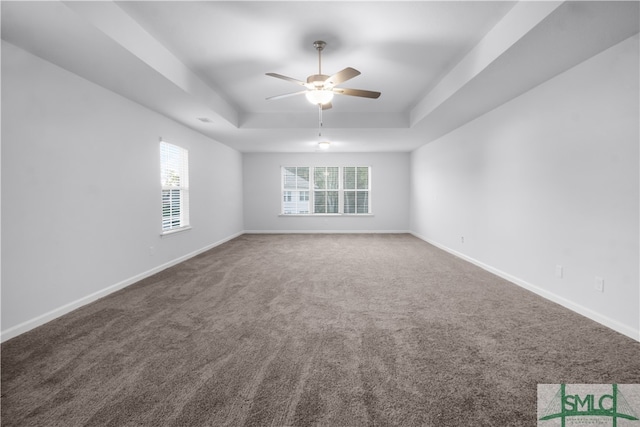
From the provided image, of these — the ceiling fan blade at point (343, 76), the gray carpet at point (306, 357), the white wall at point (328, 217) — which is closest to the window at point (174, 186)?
the gray carpet at point (306, 357)

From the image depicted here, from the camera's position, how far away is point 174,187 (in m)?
4.99

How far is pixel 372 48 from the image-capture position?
3170mm

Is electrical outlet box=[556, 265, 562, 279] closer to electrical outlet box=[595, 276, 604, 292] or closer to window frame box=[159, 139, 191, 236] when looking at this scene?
electrical outlet box=[595, 276, 604, 292]

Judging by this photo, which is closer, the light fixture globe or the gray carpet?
the gray carpet

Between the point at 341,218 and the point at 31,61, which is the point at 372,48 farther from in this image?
the point at 341,218

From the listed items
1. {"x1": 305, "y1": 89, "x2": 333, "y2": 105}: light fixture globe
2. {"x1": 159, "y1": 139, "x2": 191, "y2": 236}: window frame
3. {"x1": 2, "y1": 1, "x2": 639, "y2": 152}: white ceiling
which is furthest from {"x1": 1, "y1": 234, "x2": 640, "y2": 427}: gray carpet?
{"x1": 2, "y1": 1, "x2": 639, "y2": 152}: white ceiling

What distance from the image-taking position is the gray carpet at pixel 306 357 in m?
1.51

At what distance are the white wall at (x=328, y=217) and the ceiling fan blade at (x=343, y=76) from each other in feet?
18.8

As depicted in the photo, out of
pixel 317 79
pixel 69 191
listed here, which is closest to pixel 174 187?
pixel 69 191

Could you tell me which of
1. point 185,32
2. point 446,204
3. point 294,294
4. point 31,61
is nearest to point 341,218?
point 446,204

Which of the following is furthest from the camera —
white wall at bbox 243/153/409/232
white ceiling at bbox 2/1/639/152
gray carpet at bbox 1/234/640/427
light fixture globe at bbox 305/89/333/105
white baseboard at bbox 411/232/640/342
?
white wall at bbox 243/153/409/232

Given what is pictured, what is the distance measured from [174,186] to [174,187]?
3 centimetres

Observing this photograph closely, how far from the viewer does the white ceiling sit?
7.30 ft

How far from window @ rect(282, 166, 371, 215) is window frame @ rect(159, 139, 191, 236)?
12.2 ft
